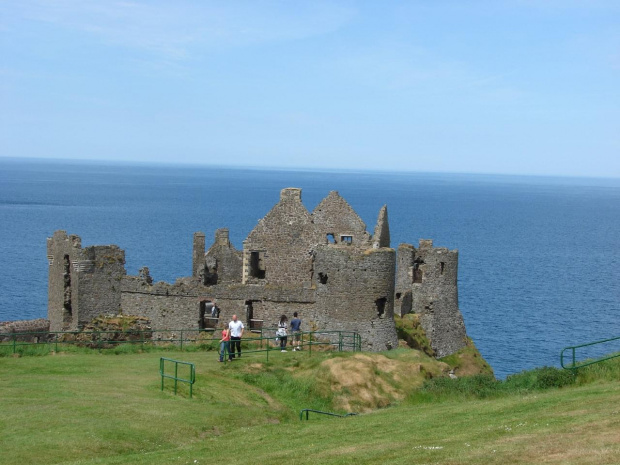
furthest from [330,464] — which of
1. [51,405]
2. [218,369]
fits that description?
[218,369]

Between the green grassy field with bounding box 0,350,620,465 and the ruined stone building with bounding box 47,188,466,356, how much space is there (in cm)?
476

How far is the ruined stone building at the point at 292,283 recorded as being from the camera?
123 feet

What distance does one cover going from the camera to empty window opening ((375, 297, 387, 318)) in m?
37.5

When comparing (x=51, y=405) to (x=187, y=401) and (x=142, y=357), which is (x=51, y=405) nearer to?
(x=187, y=401)

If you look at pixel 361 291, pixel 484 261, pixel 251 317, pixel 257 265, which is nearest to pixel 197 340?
pixel 251 317

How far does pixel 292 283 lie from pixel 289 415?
1662 centimetres

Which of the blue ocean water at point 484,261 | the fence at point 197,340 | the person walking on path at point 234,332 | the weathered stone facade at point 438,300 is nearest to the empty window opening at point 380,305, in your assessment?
the fence at point 197,340

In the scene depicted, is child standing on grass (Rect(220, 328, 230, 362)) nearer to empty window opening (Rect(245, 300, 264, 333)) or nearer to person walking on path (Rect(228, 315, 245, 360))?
person walking on path (Rect(228, 315, 245, 360))

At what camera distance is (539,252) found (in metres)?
139

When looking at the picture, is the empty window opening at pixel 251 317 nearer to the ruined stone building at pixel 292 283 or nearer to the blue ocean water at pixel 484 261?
the ruined stone building at pixel 292 283

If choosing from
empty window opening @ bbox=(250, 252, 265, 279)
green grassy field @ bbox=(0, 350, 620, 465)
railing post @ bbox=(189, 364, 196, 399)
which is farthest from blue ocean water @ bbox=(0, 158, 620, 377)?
railing post @ bbox=(189, 364, 196, 399)

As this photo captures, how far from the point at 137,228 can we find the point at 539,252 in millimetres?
66067

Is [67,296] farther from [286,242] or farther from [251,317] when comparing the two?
[286,242]

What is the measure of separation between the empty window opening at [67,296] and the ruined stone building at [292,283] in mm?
47
